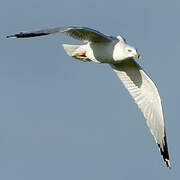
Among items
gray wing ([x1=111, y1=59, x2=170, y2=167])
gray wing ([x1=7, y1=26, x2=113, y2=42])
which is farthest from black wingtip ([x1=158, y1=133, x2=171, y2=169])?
gray wing ([x1=7, y1=26, x2=113, y2=42])

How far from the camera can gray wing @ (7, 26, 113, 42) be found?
11.6 metres

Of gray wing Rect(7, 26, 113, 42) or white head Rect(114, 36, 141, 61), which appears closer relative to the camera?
gray wing Rect(7, 26, 113, 42)

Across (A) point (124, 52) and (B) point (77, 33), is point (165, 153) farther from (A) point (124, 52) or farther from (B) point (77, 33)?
(B) point (77, 33)

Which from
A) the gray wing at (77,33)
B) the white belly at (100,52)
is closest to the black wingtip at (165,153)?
the white belly at (100,52)

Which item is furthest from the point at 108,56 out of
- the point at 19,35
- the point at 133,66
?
the point at 19,35

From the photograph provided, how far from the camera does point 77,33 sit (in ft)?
42.9

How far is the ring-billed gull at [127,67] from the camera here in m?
13.4

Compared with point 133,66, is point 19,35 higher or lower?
higher

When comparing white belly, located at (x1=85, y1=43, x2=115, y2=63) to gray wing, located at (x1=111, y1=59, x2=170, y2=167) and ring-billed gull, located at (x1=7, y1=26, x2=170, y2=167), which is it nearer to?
ring-billed gull, located at (x1=7, y1=26, x2=170, y2=167)

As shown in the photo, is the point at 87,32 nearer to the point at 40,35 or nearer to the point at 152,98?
the point at 40,35

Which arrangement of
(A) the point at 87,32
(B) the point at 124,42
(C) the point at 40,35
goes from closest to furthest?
(C) the point at 40,35 < (A) the point at 87,32 < (B) the point at 124,42

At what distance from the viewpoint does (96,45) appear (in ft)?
44.7

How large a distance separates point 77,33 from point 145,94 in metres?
2.58

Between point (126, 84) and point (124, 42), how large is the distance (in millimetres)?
1484
